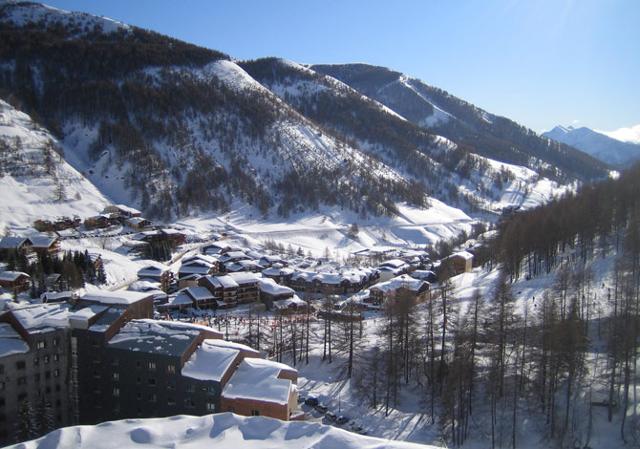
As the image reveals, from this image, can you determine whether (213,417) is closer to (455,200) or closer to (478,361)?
(478,361)

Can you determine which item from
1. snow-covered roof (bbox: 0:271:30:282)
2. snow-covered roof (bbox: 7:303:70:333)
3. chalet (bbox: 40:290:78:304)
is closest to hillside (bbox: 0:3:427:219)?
snow-covered roof (bbox: 0:271:30:282)

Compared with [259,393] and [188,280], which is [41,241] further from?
[259,393]

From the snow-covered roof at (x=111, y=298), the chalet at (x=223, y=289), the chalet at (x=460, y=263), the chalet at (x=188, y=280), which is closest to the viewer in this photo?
the snow-covered roof at (x=111, y=298)

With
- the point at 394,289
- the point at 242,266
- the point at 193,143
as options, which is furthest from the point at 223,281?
the point at 193,143

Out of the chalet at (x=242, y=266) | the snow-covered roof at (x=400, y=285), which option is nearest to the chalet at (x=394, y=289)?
the snow-covered roof at (x=400, y=285)

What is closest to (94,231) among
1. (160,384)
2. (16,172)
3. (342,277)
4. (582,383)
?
(16,172)

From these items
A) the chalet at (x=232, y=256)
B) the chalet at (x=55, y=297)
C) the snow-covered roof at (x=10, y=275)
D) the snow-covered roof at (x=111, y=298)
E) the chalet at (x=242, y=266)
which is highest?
the snow-covered roof at (x=111, y=298)

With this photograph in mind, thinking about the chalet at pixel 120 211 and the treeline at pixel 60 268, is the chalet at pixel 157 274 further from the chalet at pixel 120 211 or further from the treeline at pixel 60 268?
the chalet at pixel 120 211
